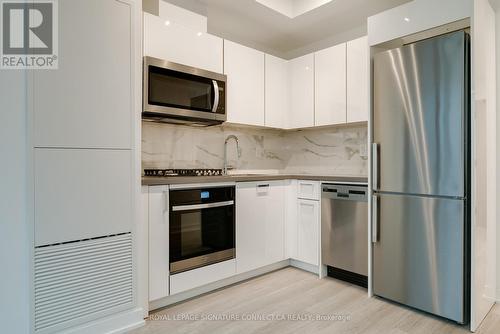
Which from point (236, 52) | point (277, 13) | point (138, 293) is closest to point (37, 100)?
point (138, 293)

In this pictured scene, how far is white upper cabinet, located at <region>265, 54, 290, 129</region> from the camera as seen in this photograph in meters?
3.29

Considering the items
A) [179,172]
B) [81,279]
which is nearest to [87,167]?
[81,279]

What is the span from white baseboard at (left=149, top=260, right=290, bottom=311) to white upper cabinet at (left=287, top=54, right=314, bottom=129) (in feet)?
4.99

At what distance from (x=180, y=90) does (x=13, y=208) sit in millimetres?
1402

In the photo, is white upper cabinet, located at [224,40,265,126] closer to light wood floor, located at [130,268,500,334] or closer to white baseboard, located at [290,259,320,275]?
white baseboard, located at [290,259,320,275]

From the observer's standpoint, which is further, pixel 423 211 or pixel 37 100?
pixel 423 211

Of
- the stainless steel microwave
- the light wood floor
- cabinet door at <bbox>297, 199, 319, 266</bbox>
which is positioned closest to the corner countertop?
cabinet door at <bbox>297, 199, 319, 266</bbox>

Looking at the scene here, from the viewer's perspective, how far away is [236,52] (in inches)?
117

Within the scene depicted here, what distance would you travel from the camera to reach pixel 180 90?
2506 mm

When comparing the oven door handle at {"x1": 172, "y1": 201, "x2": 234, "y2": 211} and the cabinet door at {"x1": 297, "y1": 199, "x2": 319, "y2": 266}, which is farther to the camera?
the cabinet door at {"x1": 297, "y1": 199, "x2": 319, "y2": 266}

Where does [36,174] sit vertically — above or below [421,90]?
below

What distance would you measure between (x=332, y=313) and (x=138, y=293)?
1.36 m

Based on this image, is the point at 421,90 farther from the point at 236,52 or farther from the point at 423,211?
the point at 236,52

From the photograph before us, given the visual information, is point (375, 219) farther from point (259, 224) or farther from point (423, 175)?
point (259, 224)
